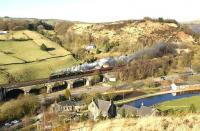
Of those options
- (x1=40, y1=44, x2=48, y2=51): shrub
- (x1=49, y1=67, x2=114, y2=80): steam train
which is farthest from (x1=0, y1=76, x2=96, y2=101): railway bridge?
(x1=40, y1=44, x2=48, y2=51): shrub

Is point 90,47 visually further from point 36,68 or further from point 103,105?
point 103,105

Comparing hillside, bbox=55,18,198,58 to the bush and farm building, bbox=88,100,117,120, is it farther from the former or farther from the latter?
farm building, bbox=88,100,117,120

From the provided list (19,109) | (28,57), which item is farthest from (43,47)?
(19,109)

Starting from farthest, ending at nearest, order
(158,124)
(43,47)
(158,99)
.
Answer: (43,47) → (158,99) → (158,124)

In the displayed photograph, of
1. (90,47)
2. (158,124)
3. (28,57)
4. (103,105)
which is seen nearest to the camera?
(158,124)

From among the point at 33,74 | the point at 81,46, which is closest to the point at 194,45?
the point at 81,46

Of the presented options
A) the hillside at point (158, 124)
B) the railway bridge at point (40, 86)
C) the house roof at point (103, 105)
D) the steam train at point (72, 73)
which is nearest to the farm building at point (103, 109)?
the house roof at point (103, 105)
